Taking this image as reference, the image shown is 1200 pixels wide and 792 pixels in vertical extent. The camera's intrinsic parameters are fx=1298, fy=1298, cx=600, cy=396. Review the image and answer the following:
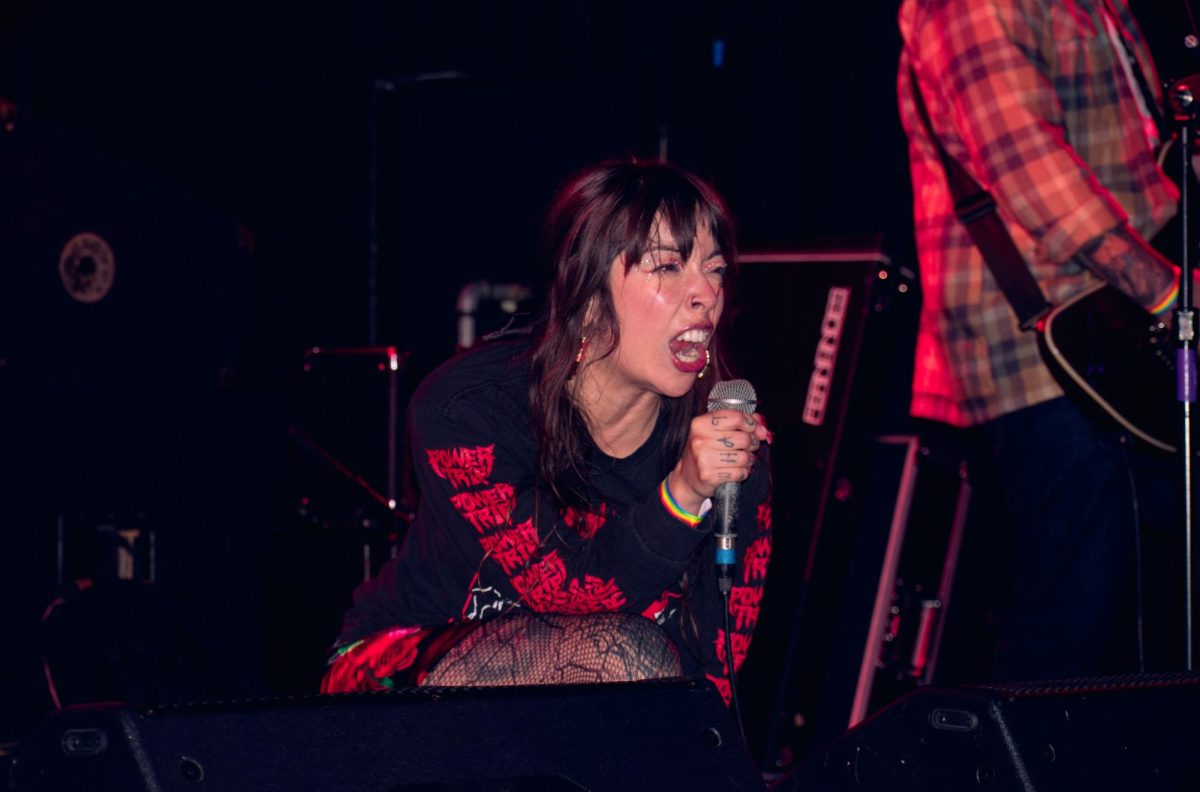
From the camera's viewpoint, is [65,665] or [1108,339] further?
[1108,339]

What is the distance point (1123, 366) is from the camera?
265 cm

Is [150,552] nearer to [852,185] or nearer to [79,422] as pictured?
[79,422]

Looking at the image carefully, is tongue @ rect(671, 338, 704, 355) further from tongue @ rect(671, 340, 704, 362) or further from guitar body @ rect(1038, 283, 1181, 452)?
guitar body @ rect(1038, 283, 1181, 452)

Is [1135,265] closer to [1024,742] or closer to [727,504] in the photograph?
[727,504]

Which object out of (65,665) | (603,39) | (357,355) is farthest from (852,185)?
(65,665)

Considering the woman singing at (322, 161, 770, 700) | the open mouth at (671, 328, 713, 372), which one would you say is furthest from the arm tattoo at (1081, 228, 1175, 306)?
the open mouth at (671, 328, 713, 372)

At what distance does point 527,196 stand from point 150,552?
2.12 meters

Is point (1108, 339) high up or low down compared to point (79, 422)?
up

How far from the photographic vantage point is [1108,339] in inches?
105

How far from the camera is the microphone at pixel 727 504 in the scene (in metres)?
1.80

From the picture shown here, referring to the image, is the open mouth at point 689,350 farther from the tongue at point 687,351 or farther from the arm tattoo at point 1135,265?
the arm tattoo at point 1135,265

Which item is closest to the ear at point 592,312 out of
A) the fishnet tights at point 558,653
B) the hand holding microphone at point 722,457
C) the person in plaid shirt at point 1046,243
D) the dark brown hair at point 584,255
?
the dark brown hair at point 584,255

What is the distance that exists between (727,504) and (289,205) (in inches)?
137

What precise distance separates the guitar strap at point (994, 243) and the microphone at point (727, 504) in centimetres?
114
